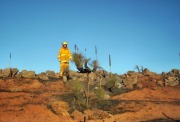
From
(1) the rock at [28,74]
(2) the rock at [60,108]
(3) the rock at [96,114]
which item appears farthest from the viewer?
(1) the rock at [28,74]

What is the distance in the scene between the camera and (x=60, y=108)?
1396 cm

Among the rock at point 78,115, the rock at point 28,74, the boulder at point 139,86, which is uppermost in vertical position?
the rock at point 28,74

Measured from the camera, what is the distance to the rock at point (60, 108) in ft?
45.2

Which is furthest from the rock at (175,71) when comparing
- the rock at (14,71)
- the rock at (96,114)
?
the rock at (96,114)

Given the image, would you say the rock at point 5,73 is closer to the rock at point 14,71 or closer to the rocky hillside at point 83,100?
the rocky hillside at point 83,100

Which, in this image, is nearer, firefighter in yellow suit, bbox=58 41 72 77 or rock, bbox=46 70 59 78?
firefighter in yellow suit, bbox=58 41 72 77

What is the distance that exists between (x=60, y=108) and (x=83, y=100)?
5.86 feet

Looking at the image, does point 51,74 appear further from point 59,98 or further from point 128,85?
point 59,98

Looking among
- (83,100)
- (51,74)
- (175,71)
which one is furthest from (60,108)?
(175,71)

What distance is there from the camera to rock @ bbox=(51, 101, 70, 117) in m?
13.8

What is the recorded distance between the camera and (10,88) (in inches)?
711

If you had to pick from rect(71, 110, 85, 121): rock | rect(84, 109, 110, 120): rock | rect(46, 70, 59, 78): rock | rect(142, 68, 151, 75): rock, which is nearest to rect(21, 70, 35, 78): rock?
rect(46, 70, 59, 78): rock

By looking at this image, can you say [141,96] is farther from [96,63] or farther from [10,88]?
[10,88]

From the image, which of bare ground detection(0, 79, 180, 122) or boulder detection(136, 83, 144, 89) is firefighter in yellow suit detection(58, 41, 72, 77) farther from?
boulder detection(136, 83, 144, 89)
